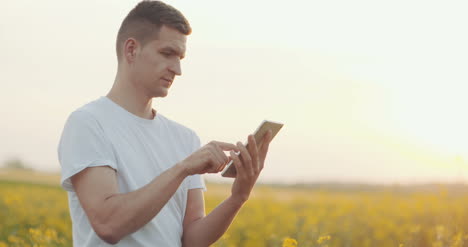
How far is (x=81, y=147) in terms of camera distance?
2.24m

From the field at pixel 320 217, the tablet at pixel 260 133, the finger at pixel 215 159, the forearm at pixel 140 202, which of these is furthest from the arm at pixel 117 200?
the field at pixel 320 217

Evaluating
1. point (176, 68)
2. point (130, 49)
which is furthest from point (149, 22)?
point (176, 68)

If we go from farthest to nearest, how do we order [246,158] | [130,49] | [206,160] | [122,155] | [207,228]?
[207,228], [130,49], [122,155], [246,158], [206,160]

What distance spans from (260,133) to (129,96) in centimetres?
65

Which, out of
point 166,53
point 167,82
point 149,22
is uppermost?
point 149,22

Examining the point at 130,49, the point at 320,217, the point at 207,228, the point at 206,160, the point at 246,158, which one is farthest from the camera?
the point at 320,217

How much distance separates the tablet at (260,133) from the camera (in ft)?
7.27

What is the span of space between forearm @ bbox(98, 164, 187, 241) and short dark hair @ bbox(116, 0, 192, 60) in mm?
680

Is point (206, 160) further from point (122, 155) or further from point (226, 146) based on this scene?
point (122, 155)

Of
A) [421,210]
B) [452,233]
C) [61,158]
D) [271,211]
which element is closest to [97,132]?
[61,158]

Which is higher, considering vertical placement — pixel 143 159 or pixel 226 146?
pixel 226 146

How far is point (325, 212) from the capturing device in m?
6.37

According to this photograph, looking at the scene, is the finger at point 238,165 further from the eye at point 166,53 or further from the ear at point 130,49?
the ear at point 130,49

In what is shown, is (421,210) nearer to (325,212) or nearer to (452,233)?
(325,212)
